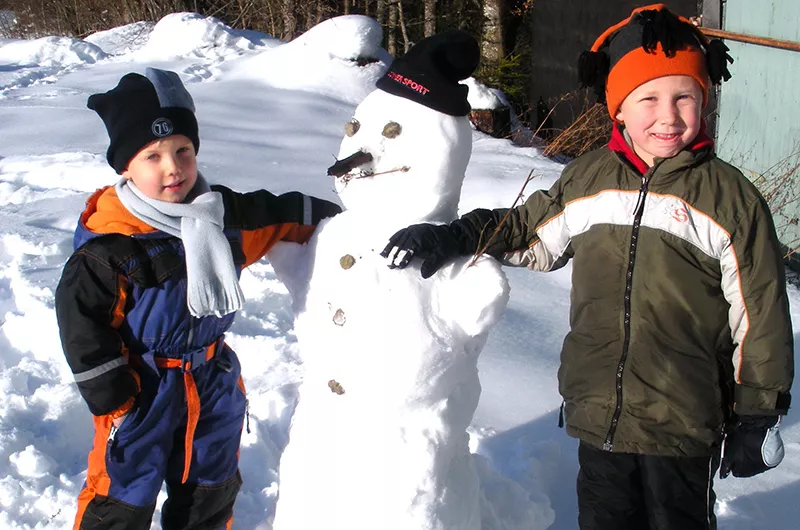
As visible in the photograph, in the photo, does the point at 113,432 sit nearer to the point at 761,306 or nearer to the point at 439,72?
the point at 439,72

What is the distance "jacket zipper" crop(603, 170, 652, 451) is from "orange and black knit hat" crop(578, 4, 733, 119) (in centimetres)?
24

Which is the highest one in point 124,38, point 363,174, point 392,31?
point 363,174

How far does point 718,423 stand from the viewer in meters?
1.78

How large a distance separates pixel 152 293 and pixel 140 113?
45 cm

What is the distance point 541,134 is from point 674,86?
7.77 m

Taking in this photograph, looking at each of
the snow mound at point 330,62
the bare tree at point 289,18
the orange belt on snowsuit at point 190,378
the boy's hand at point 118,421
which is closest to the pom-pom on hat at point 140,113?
the orange belt on snowsuit at point 190,378

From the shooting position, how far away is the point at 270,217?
6.74 feet

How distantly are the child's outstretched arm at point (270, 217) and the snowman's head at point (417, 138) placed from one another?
20 cm

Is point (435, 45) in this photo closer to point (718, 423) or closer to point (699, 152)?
point (699, 152)

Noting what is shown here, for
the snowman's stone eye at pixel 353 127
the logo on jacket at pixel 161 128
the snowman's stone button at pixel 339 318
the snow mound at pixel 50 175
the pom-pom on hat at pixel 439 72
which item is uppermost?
the pom-pom on hat at pixel 439 72

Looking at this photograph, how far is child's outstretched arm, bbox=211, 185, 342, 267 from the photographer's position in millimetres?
2045

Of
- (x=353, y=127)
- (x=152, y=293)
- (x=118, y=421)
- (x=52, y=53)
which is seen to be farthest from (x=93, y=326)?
(x=52, y=53)

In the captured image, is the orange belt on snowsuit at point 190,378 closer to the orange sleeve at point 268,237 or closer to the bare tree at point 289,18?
the orange sleeve at point 268,237

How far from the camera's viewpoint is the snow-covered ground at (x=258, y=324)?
245 centimetres
